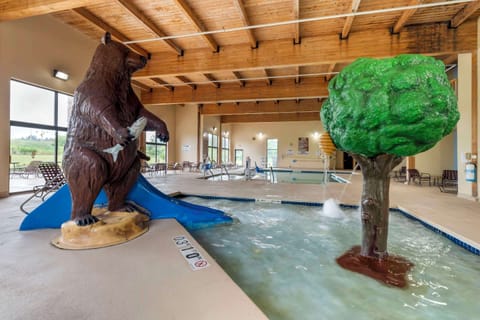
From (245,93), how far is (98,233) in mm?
8006

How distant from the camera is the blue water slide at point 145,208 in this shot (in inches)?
96.5

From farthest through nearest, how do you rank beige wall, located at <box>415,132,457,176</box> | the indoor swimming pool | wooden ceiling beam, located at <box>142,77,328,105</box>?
the indoor swimming pool < wooden ceiling beam, located at <box>142,77,328,105</box> < beige wall, located at <box>415,132,457,176</box>

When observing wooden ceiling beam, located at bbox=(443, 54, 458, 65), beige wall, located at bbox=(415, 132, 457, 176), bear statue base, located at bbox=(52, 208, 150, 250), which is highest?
wooden ceiling beam, located at bbox=(443, 54, 458, 65)

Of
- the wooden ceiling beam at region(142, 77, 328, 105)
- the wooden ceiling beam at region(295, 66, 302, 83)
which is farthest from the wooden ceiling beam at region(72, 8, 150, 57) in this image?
the wooden ceiling beam at region(295, 66, 302, 83)

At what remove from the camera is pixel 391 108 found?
1.54m

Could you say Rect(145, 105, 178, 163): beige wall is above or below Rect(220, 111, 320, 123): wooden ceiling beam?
below

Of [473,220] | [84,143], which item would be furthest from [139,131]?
[473,220]

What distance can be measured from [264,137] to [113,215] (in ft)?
53.2

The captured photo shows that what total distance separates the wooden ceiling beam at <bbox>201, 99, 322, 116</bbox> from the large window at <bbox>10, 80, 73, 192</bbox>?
759 cm

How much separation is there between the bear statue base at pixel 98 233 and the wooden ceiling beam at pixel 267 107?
10.9 m

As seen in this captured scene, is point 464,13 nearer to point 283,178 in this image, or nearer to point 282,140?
point 283,178

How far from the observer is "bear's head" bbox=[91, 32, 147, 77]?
6.89 feet

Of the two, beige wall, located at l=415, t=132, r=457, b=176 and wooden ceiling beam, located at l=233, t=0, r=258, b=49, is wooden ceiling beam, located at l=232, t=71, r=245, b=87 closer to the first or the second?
wooden ceiling beam, located at l=233, t=0, r=258, b=49

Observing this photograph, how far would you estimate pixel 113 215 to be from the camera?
2367 mm
